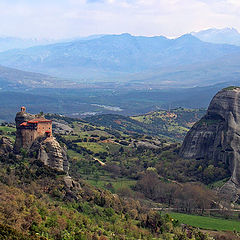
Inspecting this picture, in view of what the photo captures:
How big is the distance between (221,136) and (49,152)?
3096 centimetres

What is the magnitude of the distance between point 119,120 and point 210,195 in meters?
117

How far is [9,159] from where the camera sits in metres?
66.7

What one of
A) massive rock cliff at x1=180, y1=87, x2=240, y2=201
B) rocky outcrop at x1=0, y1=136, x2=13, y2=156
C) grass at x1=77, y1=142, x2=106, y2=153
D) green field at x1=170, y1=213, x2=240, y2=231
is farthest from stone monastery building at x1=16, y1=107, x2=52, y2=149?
grass at x1=77, y1=142, x2=106, y2=153

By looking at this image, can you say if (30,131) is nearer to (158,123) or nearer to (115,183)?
(115,183)

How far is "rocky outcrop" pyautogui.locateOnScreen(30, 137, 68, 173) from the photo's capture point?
68056 millimetres

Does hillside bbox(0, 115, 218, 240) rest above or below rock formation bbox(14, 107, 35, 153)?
below

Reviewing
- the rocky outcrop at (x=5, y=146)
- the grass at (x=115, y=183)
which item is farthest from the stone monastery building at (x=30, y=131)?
the grass at (x=115, y=183)

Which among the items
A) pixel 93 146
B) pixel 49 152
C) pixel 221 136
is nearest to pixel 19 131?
pixel 49 152

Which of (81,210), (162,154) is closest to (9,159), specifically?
(81,210)

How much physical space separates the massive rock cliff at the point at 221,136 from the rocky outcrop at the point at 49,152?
24505 mm

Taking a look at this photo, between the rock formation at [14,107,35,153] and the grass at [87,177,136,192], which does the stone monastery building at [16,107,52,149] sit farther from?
the grass at [87,177,136,192]

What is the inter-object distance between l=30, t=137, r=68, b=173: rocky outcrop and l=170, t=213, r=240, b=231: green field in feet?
52.4

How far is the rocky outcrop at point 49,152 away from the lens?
68056mm

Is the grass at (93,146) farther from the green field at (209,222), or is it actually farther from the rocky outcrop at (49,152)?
the green field at (209,222)
